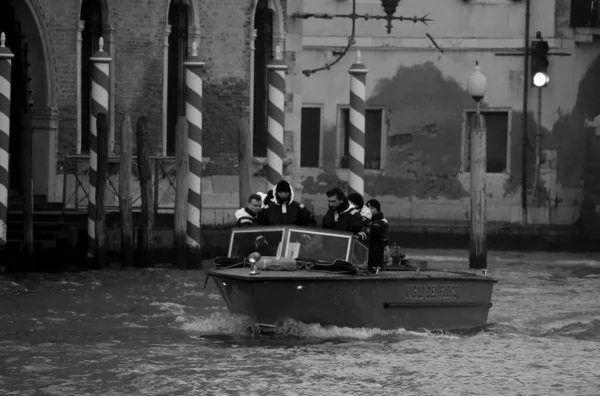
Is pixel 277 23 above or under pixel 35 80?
above

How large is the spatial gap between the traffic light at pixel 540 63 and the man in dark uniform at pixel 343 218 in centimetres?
1225

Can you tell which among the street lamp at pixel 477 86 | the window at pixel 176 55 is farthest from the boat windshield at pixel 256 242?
the window at pixel 176 55

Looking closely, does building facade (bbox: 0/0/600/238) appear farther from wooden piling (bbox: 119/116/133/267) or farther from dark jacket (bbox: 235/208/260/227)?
dark jacket (bbox: 235/208/260/227)

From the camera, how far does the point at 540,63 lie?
27.6 m

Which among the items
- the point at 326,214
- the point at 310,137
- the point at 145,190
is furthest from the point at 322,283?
the point at 310,137

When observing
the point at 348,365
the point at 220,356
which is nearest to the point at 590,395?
the point at 348,365

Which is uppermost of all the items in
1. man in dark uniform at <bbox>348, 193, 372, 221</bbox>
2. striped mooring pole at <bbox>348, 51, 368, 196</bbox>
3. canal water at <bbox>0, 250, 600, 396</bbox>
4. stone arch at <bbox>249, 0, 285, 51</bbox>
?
stone arch at <bbox>249, 0, 285, 51</bbox>

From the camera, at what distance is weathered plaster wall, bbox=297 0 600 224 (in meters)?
27.8

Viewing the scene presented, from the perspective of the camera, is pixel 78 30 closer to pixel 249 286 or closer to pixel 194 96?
pixel 194 96

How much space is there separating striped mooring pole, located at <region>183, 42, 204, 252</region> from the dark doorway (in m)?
1.91

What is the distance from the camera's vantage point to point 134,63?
2225cm

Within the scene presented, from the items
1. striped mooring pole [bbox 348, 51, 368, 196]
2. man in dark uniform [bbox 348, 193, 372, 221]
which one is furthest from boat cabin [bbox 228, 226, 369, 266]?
striped mooring pole [bbox 348, 51, 368, 196]

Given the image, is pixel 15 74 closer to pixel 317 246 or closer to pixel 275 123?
pixel 275 123

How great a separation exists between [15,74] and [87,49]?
867 mm
